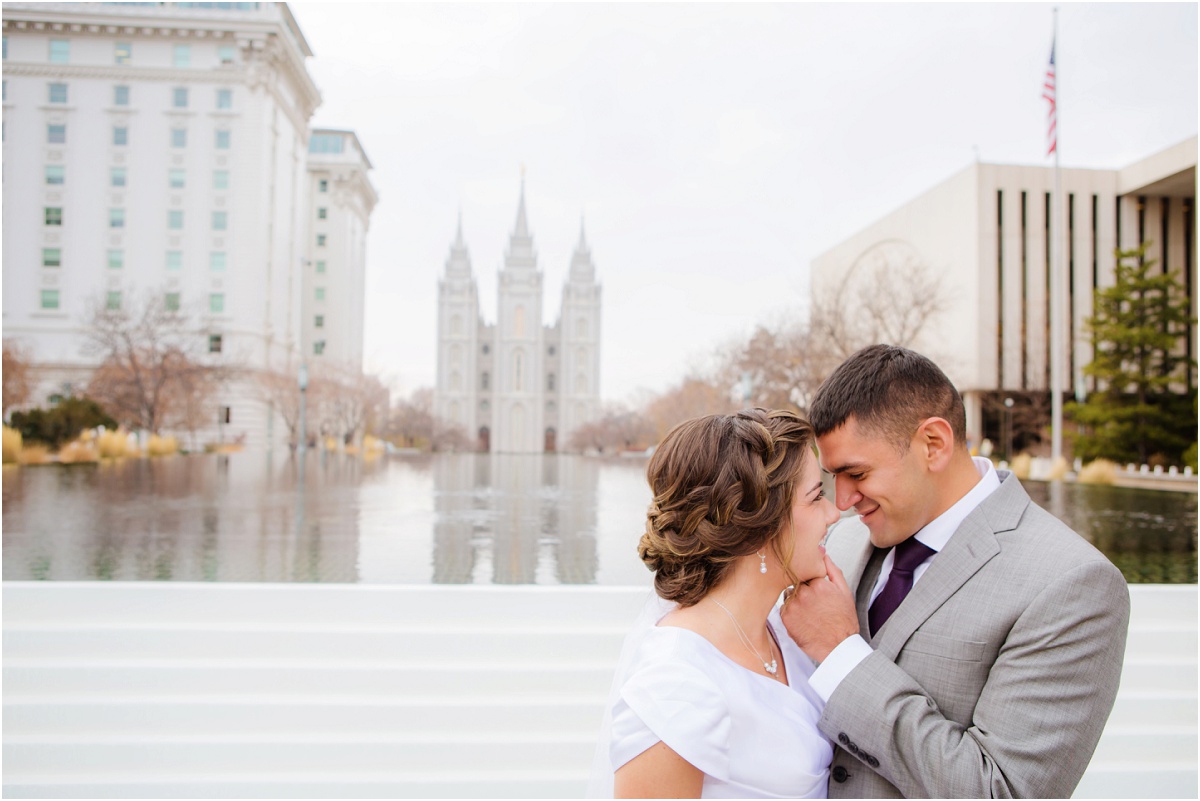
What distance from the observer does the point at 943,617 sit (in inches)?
64.5

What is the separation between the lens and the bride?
157 cm

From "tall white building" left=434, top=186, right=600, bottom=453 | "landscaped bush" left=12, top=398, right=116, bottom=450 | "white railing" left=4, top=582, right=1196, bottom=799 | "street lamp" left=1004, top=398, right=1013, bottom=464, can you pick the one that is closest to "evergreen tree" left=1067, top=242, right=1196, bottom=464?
"street lamp" left=1004, top=398, right=1013, bottom=464

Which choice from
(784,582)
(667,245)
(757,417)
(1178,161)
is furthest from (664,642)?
(1178,161)

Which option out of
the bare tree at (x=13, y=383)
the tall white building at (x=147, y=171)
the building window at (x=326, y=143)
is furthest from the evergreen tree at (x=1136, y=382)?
the building window at (x=326, y=143)

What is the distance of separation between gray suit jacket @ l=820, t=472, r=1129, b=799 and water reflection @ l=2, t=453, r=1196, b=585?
4357 millimetres

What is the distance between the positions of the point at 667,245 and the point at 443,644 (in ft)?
79.1

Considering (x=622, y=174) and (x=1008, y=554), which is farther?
(x=622, y=174)

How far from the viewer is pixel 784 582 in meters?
1.80

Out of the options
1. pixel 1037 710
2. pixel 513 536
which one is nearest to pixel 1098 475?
pixel 513 536

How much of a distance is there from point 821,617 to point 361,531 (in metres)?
7.41

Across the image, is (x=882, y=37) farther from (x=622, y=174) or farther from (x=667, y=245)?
(x=667, y=245)

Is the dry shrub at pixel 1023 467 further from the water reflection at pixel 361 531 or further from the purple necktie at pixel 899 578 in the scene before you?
the purple necktie at pixel 899 578

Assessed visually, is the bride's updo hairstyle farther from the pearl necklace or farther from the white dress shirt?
the white dress shirt

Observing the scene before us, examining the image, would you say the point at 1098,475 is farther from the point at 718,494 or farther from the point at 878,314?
the point at 718,494
